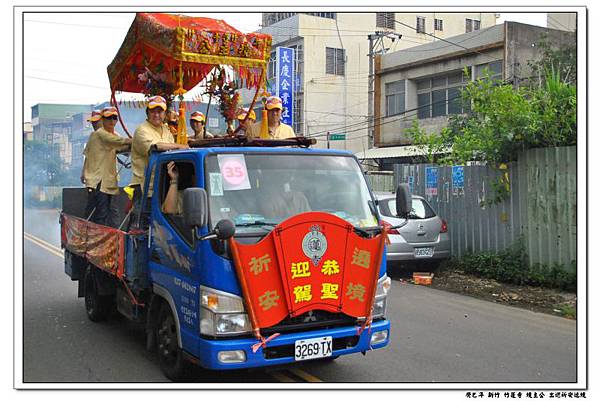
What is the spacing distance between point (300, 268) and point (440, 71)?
19931 millimetres

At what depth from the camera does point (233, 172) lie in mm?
4703

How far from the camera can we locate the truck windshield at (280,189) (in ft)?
15.2

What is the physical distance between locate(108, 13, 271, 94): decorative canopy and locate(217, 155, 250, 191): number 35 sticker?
201cm

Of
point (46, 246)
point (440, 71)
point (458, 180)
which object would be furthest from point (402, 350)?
point (440, 71)

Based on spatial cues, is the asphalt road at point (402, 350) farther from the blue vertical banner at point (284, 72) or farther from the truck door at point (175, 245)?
the blue vertical banner at point (284, 72)

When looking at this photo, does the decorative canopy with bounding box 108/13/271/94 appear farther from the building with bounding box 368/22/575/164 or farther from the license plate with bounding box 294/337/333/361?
the building with bounding box 368/22/575/164

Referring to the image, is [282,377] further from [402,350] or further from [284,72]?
[284,72]

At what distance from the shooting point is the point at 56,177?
27.3 metres

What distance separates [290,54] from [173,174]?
51.1 feet

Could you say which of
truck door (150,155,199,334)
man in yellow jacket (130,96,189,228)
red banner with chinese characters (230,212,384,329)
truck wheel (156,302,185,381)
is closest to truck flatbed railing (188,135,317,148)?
truck door (150,155,199,334)

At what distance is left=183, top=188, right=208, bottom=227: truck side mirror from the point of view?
169 inches

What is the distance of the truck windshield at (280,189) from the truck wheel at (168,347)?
113cm

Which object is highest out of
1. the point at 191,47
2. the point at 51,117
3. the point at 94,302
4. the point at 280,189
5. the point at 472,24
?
the point at 472,24
